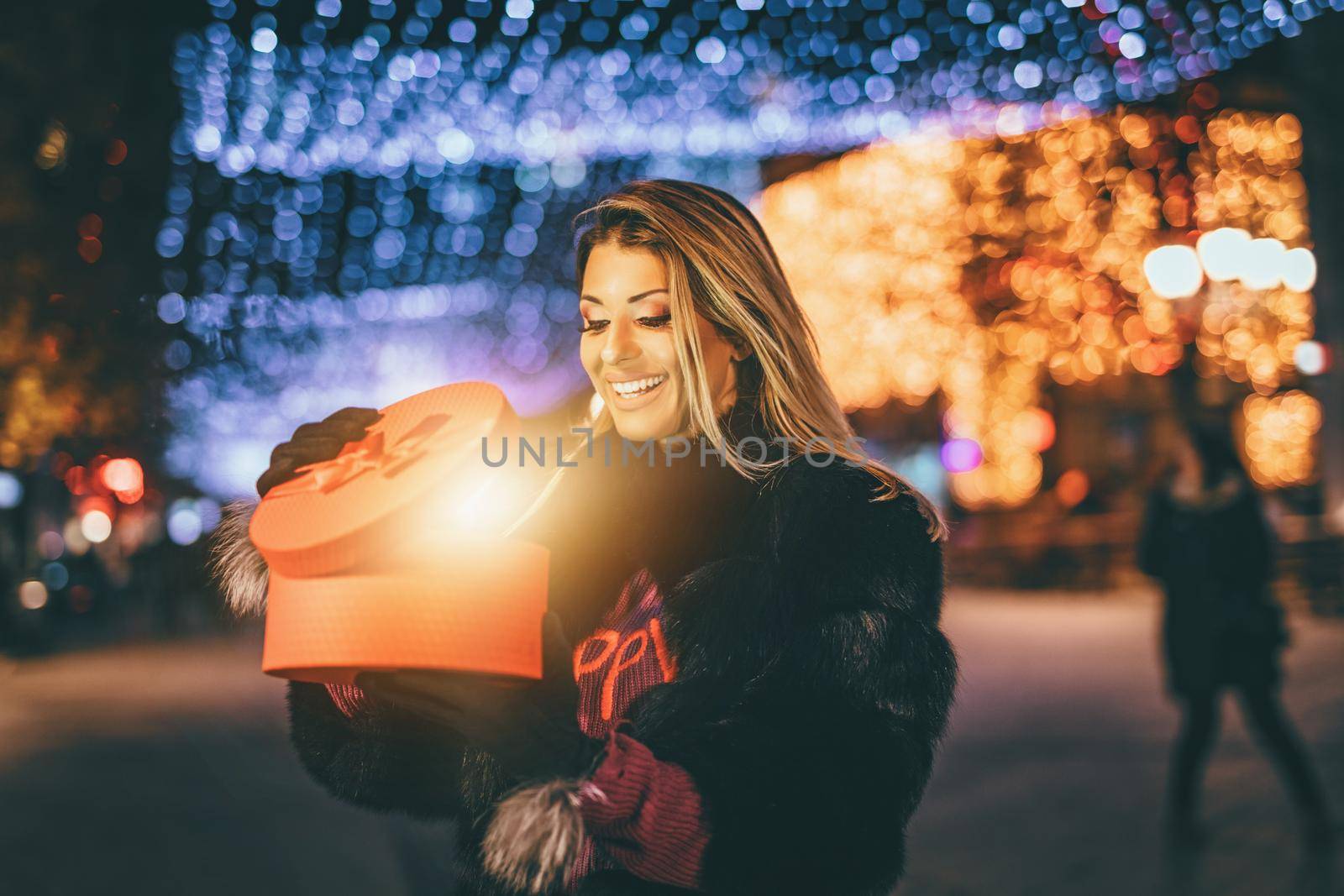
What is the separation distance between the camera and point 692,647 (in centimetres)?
157

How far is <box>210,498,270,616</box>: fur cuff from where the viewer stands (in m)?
1.82

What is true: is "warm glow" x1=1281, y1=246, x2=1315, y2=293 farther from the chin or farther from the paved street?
the chin

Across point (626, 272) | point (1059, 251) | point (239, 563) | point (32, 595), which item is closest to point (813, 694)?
point (626, 272)

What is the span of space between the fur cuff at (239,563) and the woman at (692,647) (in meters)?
0.18

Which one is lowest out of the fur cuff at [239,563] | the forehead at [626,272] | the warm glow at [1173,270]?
the fur cuff at [239,563]

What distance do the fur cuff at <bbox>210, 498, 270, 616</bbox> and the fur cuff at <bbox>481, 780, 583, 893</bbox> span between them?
69 centimetres

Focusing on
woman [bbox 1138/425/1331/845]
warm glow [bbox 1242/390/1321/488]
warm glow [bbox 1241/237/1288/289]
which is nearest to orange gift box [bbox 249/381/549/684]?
woman [bbox 1138/425/1331/845]

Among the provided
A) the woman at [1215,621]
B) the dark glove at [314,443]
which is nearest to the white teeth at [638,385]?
the dark glove at [314,443]

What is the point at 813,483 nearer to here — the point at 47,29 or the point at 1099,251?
the point at 47,29

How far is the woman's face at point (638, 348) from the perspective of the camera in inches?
70.4

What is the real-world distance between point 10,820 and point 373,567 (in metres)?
5.71

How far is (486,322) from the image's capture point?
25.8 m

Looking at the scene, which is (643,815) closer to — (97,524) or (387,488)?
(387,488)

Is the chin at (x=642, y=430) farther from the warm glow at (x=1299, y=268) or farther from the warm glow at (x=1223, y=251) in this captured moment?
the warm glow at (x=1299, y=268)
